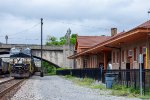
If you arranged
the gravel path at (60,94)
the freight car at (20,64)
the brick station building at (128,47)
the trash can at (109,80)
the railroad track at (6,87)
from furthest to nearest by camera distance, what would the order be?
1. the freight car at (20,64)
2. the trash can at (109,80)
3. the brick station building at (128,47)
4. the railroad track at (6,87)
5. the gravel path at (60,94)

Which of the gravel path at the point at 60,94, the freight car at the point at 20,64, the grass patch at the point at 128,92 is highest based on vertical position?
the freight car at the point at 20,64

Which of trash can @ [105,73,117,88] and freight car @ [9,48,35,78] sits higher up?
freight car @ [9,48,35,78]

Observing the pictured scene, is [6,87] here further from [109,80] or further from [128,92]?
[128,92]

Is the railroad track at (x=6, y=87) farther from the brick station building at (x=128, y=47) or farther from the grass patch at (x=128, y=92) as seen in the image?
the brick station building at (x=128, y=47)

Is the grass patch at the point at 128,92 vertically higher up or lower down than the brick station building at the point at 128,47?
lower down

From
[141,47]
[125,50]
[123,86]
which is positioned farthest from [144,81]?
[125,50]

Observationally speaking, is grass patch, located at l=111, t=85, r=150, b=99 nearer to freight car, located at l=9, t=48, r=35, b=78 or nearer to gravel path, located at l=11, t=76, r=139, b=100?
gravel path, located at l=11, t=76, r=139, b=100

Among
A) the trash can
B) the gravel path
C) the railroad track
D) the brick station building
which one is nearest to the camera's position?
the gravel path

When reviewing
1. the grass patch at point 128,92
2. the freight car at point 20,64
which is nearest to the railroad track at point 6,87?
the grass patch at point 128,92

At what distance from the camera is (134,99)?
17859 millimetres

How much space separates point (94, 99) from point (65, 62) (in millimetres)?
66855

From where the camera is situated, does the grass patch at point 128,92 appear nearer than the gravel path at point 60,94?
No

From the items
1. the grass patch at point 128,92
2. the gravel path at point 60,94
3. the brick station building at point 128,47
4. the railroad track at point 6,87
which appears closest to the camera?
the gravel path at point 60,94

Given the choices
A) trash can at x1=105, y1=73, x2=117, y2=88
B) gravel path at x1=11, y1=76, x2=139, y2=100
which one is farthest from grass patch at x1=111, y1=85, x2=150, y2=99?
trash can at x1=105, y1=73, x2=117, y2=88
